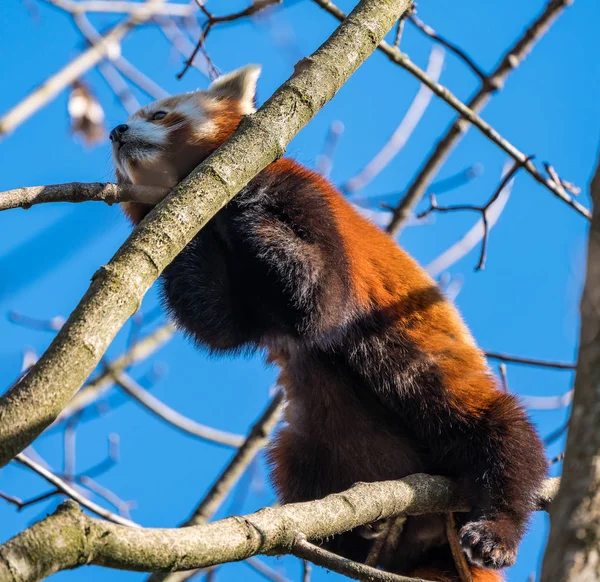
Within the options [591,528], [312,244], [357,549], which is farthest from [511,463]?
[591,528]

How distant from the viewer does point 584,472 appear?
1.88m

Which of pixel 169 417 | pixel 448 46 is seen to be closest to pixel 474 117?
pixel 448 46

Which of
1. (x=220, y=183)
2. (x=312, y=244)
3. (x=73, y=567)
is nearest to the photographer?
(x=73, y=567)

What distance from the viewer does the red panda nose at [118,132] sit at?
15.9ft

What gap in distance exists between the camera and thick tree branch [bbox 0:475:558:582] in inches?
78.9

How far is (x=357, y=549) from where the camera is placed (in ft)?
15.5

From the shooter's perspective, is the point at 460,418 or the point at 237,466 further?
the point at 237,466

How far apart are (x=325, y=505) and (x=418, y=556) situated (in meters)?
1.71

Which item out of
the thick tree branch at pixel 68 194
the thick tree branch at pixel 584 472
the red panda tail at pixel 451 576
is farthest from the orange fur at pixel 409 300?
the thick tree branch at pixel 584 472

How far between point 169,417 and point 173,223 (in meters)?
4.19

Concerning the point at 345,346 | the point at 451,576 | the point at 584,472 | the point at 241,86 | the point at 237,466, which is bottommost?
the point at 584,472

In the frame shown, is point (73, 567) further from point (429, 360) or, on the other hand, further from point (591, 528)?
point (429, 360)

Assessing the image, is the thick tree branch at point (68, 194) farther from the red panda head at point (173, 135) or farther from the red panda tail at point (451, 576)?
the red panda tail at point (451, 576)

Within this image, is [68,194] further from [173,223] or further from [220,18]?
[220,18]
